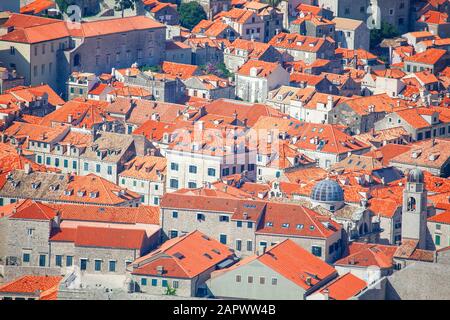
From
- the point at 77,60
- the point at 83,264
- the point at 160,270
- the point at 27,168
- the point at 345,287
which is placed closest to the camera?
the point at 345,287

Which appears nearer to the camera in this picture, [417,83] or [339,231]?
[339,231]

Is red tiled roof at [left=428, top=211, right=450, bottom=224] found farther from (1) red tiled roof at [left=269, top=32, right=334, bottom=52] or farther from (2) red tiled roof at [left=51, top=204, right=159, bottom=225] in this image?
(1) red tiled roof at [left=269, top=32, right=334, bottom=52]

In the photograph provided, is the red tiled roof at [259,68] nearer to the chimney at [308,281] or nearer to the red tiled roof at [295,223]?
the red tiled roof at [295,223]

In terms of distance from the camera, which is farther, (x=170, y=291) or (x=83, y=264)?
(x=83, y=264)

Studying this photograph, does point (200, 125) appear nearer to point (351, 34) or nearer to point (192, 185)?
point (192, 185)

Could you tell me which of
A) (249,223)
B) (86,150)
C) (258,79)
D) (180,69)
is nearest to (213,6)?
(180,69)

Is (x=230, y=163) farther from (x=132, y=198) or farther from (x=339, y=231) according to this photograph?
(x=339, y=231)
